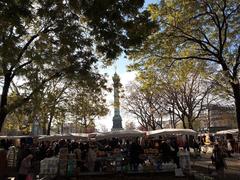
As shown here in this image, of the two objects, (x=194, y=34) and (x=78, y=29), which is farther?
(x=194, y=34)

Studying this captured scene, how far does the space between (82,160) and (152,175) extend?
15.0ft

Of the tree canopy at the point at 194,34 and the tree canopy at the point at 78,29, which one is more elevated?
the tree canopy at the point at 194,34

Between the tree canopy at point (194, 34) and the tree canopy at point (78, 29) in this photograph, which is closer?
the tree canopy at point (78, 29)

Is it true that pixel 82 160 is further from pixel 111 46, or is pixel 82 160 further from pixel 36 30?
pixel 111 46

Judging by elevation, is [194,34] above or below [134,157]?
above

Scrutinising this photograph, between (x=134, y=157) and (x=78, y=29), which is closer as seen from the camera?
(x=78, y=29)

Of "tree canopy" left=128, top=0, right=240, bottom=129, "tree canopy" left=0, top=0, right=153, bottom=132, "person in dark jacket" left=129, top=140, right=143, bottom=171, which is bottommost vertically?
"person in dark jacket" left=129, top=140, right=143, bottom=171

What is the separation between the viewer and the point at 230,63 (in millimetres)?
20984

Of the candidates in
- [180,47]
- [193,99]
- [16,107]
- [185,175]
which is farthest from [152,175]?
[193,99]

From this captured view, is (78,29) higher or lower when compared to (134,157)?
A: higher

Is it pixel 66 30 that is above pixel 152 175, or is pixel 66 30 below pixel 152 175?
above

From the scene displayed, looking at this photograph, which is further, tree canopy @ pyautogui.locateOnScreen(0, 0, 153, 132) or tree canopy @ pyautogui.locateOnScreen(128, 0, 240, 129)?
tree canopy @ pyautogui.locateOnScreen(128, 0, 240, 129)

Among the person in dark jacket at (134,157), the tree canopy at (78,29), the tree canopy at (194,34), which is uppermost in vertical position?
the tree canopy at (194,34)

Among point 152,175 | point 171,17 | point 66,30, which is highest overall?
point 171,17
